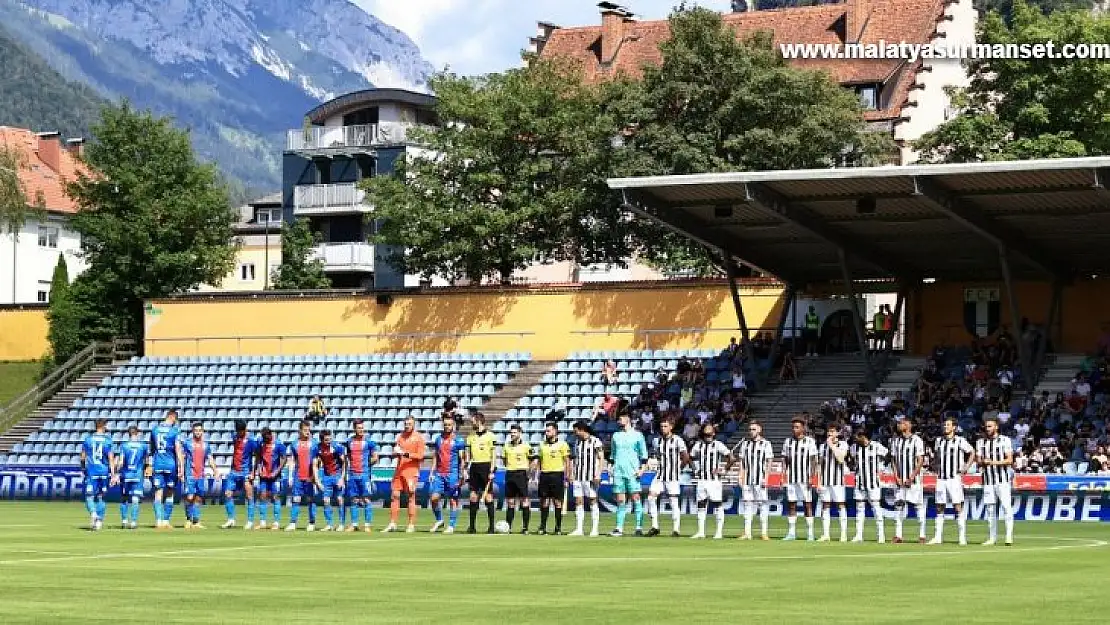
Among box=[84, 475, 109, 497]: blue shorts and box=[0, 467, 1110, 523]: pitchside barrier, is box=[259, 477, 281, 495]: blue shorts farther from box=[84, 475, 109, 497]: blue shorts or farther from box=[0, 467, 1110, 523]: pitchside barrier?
box=[0, 467, 1110, 523]: pitchside barrier

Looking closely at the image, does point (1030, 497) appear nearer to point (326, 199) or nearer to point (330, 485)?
point (330, 485)

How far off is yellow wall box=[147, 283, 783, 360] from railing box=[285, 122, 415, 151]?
2395 centimetres

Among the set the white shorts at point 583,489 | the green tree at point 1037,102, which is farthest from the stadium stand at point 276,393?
the white shorts at point 583,489

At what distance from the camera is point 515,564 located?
2266cm

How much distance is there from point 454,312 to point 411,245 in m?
4.38

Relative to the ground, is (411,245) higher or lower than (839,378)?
higher

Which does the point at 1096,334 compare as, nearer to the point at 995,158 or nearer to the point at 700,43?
the point at 995,158

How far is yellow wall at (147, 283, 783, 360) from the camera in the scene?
2018 inches

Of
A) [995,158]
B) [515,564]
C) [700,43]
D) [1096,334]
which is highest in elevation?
[700,43]

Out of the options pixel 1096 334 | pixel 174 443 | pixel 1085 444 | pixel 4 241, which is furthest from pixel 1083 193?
pixel 4 241

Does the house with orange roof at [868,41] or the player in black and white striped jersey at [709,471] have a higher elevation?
the house with orange roof at [868,41]

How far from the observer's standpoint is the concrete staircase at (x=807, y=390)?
147 ft

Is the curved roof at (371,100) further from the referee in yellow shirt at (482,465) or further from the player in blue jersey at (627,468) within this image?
the player in blue jersey at (627,468)

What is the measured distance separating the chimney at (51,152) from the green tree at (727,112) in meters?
46.4
